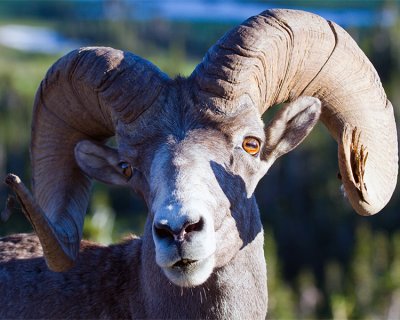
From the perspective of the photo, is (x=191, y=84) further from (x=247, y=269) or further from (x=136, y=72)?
(x=247, y=269)

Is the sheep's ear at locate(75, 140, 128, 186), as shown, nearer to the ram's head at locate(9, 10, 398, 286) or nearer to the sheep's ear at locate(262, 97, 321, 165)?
the ram's head at locate(9, 10, 398, 286)

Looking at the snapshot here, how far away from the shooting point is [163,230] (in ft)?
25.7

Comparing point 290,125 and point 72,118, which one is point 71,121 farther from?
point 290,125

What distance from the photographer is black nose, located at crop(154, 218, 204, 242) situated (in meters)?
7.69

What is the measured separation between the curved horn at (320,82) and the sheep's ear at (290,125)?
21 cm

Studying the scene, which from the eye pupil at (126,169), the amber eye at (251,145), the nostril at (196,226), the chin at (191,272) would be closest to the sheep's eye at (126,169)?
the eye pupil at (126,169)

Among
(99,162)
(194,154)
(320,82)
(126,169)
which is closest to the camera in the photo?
(194,154)

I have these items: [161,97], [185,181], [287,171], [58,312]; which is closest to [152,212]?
[185,181]

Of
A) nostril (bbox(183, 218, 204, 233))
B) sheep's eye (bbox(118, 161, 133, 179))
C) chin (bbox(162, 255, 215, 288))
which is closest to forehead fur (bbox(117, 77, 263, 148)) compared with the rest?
sheep's eye (bbox(118, 161, 133, 179))

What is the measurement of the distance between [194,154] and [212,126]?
0.47 m

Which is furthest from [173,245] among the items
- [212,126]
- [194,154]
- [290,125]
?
[290,125]

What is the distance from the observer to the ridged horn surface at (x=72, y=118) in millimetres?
9177

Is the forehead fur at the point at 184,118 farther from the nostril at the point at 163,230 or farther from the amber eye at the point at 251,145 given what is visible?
the nostril at the point at 163,230

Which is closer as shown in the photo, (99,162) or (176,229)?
(176,229)
